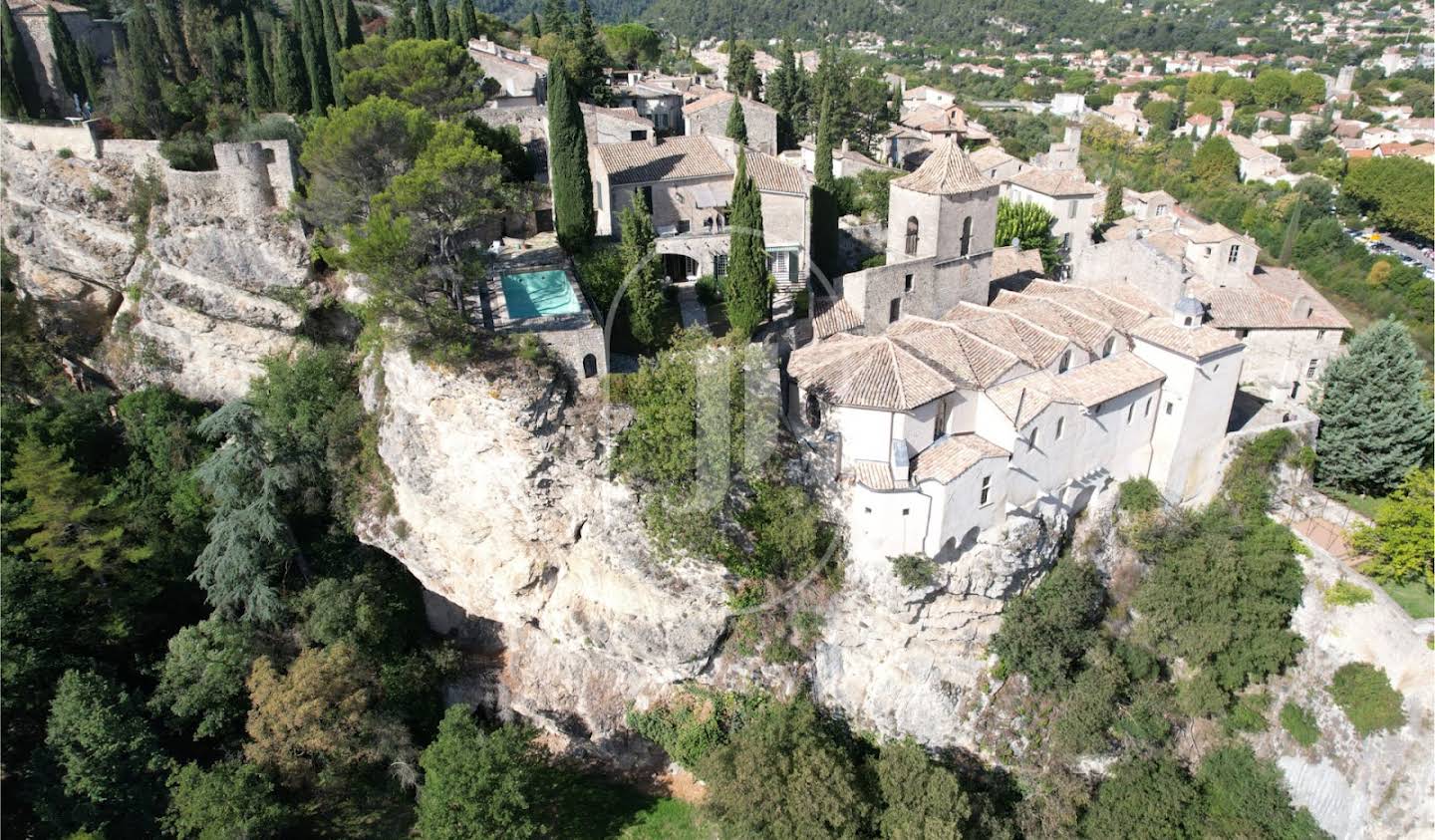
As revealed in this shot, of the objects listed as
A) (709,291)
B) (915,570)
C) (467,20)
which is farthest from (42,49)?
(915,570)

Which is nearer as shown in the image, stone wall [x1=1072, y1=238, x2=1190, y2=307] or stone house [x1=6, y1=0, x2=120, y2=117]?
stone wall [x1=1072, y1=238, x2=1190, y2=307]

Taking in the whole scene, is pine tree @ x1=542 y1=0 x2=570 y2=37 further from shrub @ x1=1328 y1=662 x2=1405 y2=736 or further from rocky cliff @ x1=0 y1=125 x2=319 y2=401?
shrub @ x1=1328 y1=662 x2=1405 y2=736

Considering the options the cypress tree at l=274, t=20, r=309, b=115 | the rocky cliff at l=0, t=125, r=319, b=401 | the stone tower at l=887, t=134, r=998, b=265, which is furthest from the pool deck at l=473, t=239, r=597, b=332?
the cypress tree at l=274, t=20, r=309, b=115

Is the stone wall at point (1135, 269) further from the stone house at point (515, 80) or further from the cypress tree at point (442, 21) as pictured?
the cypress tree at point (442, 21)

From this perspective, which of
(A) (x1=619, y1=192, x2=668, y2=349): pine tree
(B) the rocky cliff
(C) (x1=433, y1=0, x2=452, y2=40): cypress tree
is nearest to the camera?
(A) (x1=619, y1=192, x2=668, y2=349): pine tree

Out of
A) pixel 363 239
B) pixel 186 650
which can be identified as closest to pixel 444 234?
pixel 363 239

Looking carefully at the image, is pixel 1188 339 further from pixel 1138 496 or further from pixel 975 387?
pixel 975 387

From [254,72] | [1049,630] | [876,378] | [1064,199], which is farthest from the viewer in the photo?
[1064,199]
